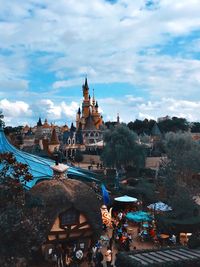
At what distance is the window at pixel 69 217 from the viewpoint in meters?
16.2

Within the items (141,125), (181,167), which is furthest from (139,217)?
(141,125)

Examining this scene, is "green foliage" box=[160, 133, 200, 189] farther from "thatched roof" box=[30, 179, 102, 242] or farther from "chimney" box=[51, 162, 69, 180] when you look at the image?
"chimney" box=[51, 162, 69, 180]

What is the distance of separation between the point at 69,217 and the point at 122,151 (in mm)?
32310

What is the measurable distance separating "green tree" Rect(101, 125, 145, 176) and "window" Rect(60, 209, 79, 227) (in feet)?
105

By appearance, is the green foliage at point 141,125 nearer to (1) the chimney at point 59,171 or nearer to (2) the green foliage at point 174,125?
(2) the green foliage at point 174,125

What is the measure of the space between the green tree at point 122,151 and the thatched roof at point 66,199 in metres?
30.9

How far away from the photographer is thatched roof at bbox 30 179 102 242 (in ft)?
52.4

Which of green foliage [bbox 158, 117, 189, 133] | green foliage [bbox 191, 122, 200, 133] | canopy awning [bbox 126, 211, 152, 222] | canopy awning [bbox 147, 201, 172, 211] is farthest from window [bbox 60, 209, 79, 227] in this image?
green foliage [bbox 191, 122, 200, 133]

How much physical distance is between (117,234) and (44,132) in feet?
283

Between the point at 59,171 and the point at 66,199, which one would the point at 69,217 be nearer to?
the point at 66,199

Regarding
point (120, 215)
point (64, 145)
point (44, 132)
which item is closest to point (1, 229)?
point (120, 215)

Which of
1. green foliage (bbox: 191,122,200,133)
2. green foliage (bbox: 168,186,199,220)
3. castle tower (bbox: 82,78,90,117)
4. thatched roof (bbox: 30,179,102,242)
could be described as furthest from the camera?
green foliage (bbox: 191,122,200,133)

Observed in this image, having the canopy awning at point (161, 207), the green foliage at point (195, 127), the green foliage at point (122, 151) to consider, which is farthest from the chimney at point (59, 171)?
the green foliage at point (195, 127)

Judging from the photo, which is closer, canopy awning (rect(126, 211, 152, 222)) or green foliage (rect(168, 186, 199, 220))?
green foliage (rect(168, 186, 199, 220))
